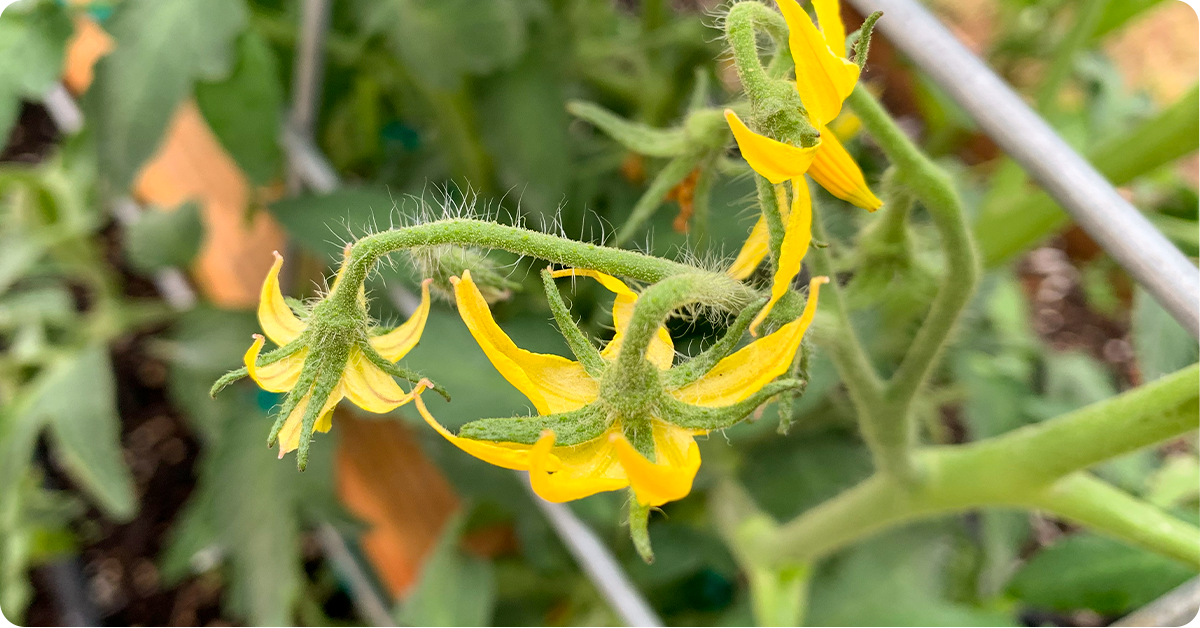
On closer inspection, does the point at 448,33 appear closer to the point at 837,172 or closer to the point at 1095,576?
the point at 837,172

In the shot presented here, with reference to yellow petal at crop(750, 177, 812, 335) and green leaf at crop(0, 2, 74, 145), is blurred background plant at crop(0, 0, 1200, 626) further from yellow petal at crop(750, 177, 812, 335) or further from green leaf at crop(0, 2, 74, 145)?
yellow petal at crop(750, 177, 812, 335)

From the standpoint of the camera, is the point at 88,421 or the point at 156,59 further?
the point at 88,421

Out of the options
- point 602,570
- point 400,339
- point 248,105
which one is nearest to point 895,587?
point 602,570

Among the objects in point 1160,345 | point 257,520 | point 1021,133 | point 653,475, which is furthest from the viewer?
point 257,520

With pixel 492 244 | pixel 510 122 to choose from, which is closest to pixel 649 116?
pixel 510 122

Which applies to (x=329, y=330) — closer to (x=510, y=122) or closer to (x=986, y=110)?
(x=986, y=110)

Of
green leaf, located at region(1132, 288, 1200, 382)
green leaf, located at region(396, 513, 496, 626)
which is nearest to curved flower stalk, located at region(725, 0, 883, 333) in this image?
green leaf, located at region(1132, 288, 1200, 382)

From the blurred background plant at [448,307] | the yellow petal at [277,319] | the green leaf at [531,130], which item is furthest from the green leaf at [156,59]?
the yellow petal at [277,319]
